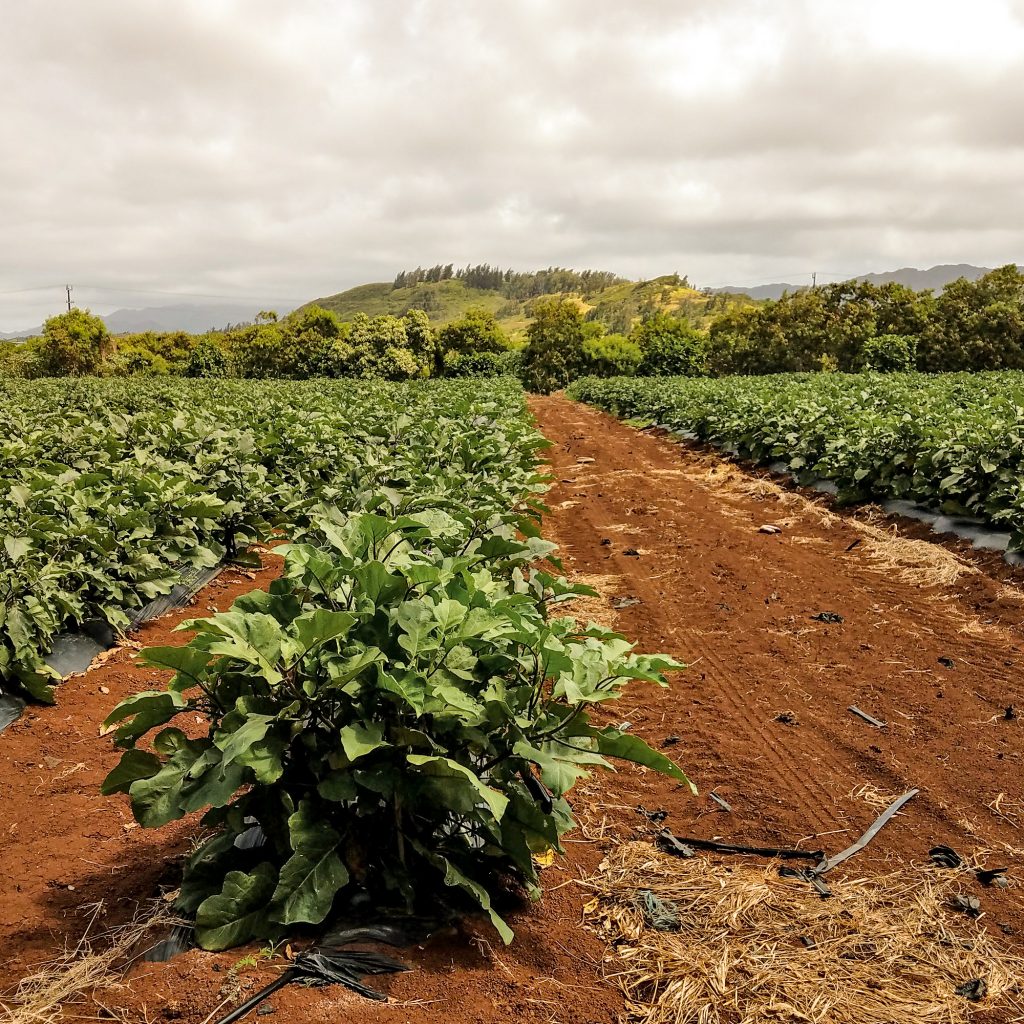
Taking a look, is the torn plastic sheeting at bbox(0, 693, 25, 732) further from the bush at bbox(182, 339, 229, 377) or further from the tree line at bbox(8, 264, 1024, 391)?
the bush at bbox(182, 339, 229, 377)

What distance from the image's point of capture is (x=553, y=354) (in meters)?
62.5

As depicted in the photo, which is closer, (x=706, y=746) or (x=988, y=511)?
(x=706, y=746)

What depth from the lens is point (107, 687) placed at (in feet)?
15.6

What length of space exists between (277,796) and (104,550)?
11.8ft

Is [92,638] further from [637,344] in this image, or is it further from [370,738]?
[637,344]

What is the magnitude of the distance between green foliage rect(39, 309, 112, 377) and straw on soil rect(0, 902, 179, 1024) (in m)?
62.7

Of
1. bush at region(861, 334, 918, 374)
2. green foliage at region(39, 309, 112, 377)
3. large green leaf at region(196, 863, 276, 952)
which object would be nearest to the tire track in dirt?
large green leaf at region(196, 863, 276, 952)

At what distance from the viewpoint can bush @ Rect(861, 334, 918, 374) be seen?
47.1 metres

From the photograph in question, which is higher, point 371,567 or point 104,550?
point 371,567

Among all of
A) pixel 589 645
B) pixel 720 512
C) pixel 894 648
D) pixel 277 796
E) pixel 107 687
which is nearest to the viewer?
pixel 277 796

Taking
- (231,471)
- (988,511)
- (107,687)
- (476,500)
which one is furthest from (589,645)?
(988,511)

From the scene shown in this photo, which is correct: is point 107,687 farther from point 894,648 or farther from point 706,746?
point 894,648

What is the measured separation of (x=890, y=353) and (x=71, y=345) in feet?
191

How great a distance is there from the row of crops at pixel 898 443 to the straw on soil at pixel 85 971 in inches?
305
